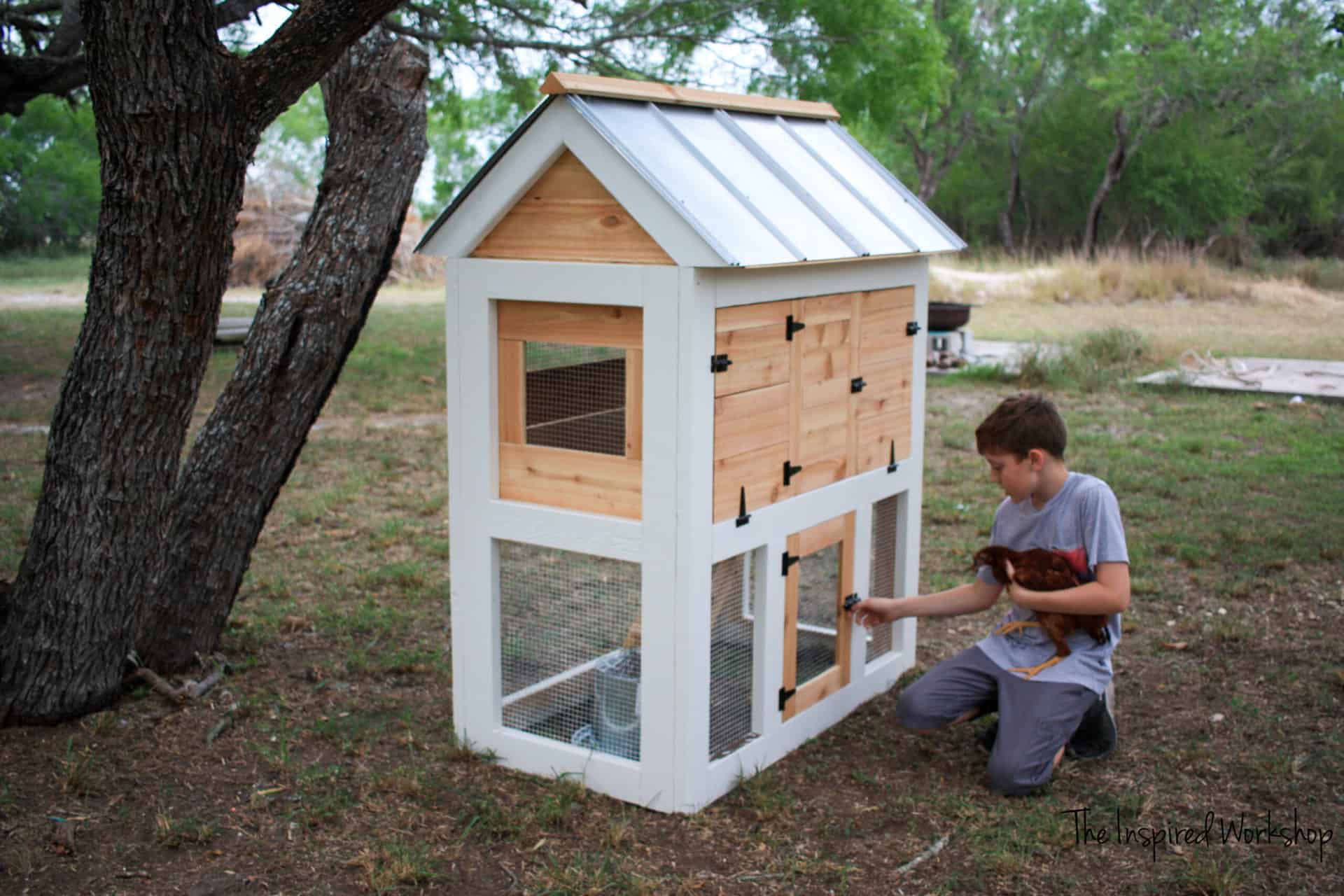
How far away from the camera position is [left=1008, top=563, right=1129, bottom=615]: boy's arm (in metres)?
3.71

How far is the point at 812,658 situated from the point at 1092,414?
615 centimetres

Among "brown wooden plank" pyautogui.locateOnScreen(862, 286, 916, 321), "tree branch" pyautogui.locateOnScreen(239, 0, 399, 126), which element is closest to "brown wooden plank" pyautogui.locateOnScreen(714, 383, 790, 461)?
"brown wooden plank" pyautogui.locateOnScreen(862, 286, 916, 321)

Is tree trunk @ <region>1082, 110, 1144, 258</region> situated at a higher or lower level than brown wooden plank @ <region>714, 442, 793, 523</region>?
higher

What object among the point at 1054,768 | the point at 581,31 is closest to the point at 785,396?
the point at 1054,768

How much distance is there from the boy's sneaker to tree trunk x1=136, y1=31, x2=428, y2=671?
283 centimetres

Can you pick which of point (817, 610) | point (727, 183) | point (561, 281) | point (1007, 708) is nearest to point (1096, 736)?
point (1007, 708)

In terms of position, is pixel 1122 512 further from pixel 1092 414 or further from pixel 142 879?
pixel 142 879

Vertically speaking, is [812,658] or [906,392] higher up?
[906,392]

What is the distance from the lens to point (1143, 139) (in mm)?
27672

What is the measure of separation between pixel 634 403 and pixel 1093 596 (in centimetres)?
146

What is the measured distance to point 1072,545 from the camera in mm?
3869

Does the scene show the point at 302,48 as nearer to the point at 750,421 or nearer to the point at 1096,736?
the point at 750,421

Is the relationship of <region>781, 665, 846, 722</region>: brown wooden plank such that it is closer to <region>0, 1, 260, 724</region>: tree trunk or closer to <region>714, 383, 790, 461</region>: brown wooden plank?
<region>714, 383, 790, 461</region>: brown wooden plank

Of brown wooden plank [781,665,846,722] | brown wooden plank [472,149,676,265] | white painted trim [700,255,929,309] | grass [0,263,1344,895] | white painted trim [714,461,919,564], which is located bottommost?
grass [0,263,1344,895]
